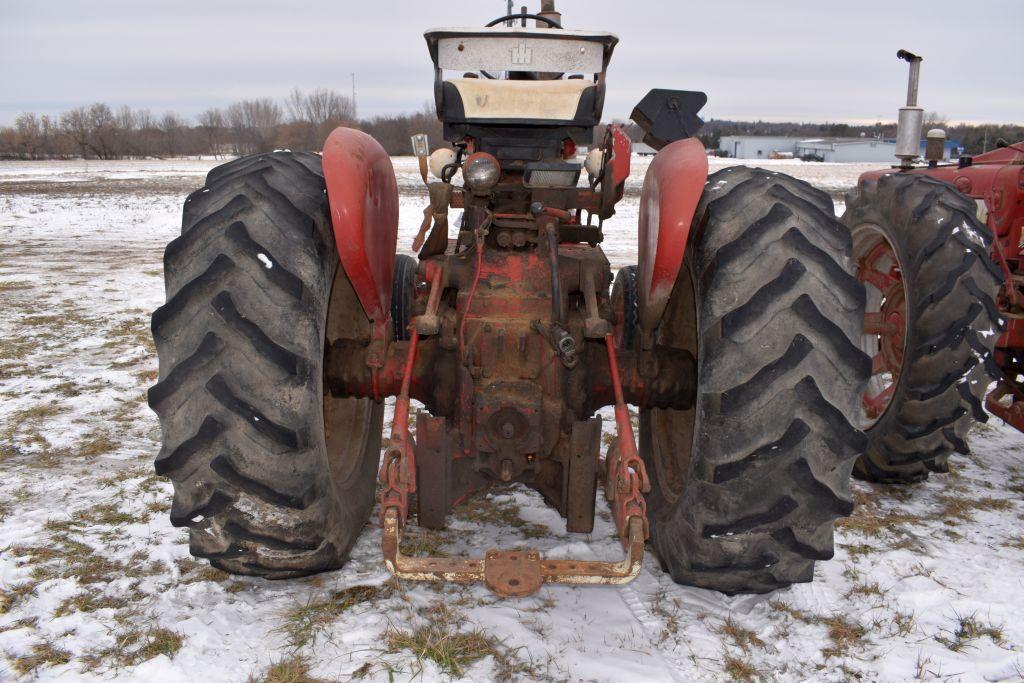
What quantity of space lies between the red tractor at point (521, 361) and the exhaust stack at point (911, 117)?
2.31 metres

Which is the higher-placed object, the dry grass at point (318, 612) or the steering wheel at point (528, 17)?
the steering wheel at point (528, 17)

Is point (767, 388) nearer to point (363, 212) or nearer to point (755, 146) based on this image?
point (363, 212)

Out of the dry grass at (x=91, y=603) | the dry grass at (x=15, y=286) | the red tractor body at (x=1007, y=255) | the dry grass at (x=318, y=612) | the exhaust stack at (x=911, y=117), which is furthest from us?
the dry grass at (x=15, y=286)

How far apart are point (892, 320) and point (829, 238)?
99.3 inches

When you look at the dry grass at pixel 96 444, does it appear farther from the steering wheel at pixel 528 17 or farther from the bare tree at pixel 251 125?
the bare tree at pixel 251 125

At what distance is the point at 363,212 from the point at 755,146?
111767 mm

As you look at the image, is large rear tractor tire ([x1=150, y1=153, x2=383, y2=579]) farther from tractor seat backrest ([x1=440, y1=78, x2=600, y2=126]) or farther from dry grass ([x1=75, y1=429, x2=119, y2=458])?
dry grass ([x1=75, y1=429, x2=119, y2=458])

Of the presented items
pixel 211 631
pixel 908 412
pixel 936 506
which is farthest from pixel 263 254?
pixel 936 506

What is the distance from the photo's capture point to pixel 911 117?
194 inches

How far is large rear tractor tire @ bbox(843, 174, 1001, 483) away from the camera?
396 cm

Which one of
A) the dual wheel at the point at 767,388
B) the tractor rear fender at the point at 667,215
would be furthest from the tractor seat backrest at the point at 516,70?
the dual wheel at the point at 767,388

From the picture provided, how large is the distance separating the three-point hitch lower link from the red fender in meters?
0.60

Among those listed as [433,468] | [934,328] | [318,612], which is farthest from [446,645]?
[934,328]

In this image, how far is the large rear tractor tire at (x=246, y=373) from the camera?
8.45ft
